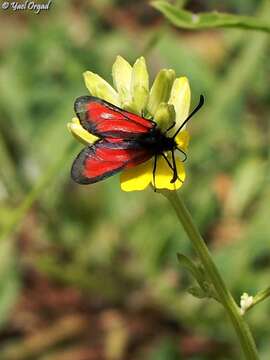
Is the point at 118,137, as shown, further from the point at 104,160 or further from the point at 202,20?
the point at 202,20

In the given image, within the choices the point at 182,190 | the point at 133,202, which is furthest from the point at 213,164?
the point at 133,202

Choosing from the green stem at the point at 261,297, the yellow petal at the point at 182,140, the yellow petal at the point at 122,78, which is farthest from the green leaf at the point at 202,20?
the green stem at the point at 261,297

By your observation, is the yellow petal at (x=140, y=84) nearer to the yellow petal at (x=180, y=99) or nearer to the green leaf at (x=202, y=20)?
the yellow petal at (x=180, y=99)

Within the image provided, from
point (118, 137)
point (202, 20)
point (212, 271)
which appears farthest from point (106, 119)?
point (202, 20)

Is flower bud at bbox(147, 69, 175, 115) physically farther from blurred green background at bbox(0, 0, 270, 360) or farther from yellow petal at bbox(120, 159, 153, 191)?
blurred green background at bbox(0, 0, 270, 360)

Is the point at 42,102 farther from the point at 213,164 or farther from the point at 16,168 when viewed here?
the point at 213,164

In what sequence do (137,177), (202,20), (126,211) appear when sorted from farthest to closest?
Answer: (126,211)
(202,20)
(137,177)
